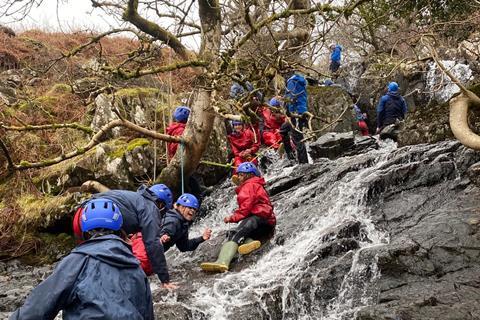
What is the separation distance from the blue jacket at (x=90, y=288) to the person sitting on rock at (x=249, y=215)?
3851mm

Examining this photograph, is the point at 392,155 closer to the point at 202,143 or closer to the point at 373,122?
the point at 202,143

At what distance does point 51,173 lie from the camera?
11453 mm

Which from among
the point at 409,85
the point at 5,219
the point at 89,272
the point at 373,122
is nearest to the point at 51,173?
the point at 5,219

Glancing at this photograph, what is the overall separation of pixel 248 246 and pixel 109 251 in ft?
13.5

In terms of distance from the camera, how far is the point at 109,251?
316cm

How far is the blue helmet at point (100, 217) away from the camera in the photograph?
340 cm

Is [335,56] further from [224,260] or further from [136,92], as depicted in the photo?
[224,260]

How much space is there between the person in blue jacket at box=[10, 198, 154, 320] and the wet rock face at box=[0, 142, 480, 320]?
2140 mm

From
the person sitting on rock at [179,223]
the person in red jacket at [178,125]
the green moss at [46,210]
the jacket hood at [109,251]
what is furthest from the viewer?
the green moss at [46,210]

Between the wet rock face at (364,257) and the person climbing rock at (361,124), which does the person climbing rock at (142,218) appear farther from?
the person climbing rock at (361,124)

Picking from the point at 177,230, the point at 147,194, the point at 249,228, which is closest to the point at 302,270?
the point at 249,228

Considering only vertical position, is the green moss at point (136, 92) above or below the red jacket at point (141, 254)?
above

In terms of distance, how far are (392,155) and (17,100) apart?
38.2 feet

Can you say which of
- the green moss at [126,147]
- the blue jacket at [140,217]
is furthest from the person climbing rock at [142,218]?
the green moss at [126,147]
